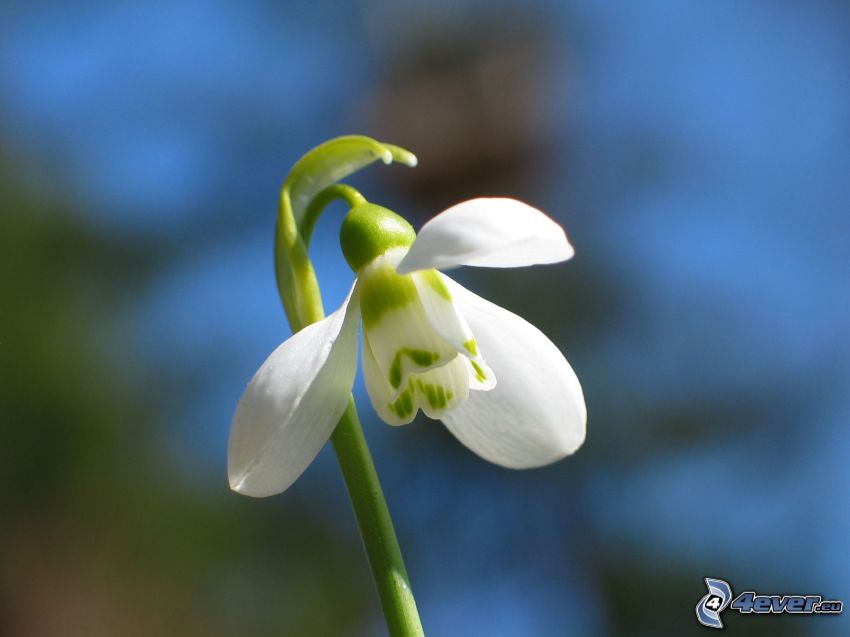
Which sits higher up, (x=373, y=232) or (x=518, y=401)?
(x=373, y=232)

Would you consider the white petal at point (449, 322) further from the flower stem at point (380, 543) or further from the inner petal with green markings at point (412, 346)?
the flower stem at point (380, 543)

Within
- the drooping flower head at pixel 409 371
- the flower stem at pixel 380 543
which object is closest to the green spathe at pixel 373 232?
the drooping flower head at pixel 409 371

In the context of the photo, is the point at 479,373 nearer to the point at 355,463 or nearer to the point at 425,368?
the point at 425,368

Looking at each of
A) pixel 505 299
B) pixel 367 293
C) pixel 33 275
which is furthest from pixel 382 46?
pixel 367 293

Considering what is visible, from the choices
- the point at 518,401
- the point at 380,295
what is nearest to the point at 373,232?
the point at 380,295

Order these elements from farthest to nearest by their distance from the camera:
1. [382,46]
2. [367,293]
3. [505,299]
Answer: [382,46]
[505,299]
[367,293]

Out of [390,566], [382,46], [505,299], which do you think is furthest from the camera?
[382,46]

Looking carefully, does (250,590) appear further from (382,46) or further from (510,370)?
(510,370)
